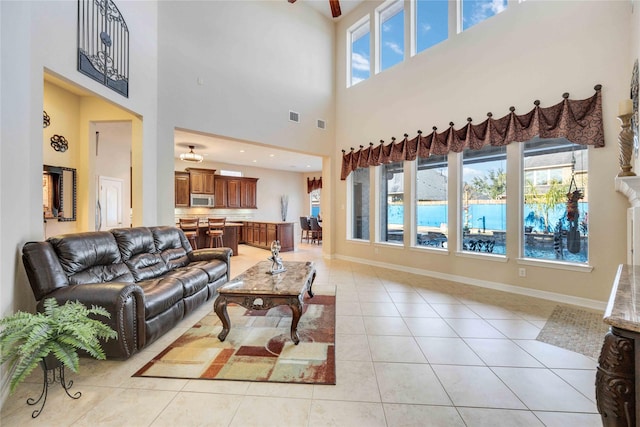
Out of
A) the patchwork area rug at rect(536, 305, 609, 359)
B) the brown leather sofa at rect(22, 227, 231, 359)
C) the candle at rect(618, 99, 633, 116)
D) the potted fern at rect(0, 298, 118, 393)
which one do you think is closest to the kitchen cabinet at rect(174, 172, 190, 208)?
the brown leather sofa at rect(22, 227, 231, 359)

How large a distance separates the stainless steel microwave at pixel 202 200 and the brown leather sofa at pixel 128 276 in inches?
237

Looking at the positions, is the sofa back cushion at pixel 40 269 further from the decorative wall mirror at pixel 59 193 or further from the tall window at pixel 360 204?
the tall window at pixel 360 204

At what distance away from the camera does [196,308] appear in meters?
3.31

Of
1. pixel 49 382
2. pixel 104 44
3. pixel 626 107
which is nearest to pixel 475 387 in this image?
pixel 626 107

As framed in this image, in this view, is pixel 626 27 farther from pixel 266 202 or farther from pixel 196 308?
pixel 266 202

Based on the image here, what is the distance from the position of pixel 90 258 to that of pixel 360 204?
5163 mm

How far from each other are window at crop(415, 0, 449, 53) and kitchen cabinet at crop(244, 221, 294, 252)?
5619mm

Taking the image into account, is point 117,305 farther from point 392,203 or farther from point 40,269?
point 392,203

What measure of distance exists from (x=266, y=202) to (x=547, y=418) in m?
10.8

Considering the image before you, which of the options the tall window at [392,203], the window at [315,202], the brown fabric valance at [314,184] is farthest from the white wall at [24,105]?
the window at [315,202]

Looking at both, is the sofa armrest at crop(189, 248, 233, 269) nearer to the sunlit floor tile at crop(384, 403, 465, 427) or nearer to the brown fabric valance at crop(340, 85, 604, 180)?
the sunlit floor tile at crop(384, 403, 465, 427)

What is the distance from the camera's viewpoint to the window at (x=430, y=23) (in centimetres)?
498

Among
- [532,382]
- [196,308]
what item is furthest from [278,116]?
[532,382]

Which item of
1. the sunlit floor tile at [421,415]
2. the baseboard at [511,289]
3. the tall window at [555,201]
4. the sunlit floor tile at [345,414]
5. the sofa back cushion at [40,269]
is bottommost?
the sunlit floor tile at [421,415]
